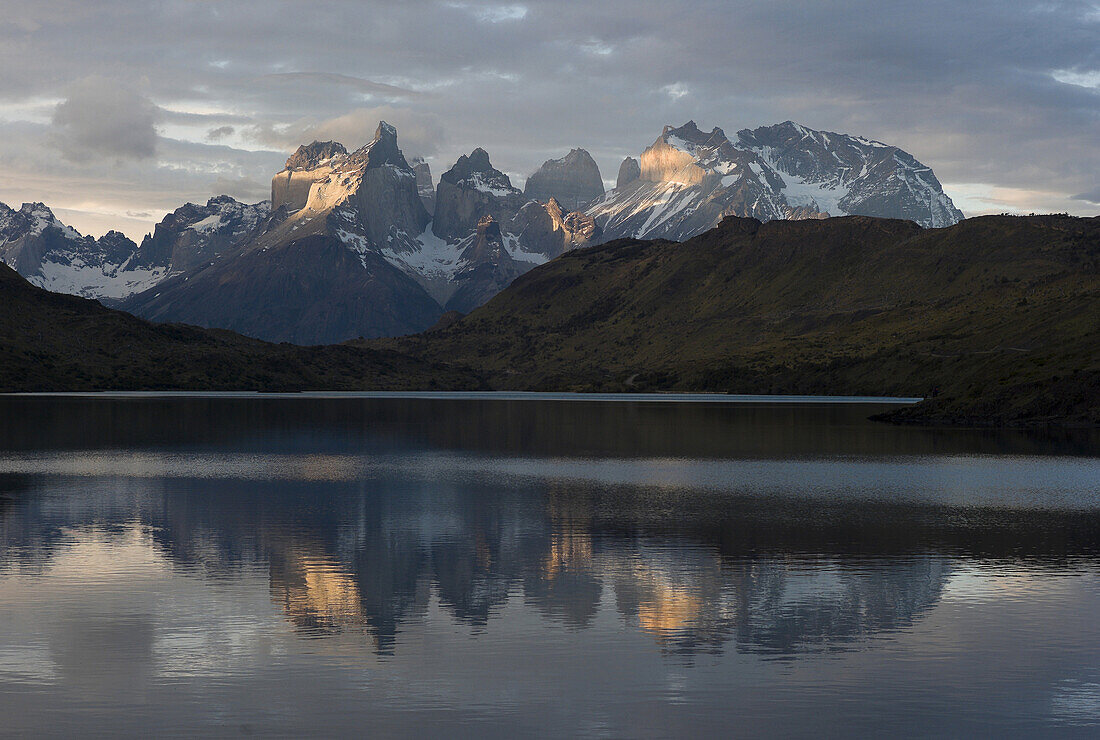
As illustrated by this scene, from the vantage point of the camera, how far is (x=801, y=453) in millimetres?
133000

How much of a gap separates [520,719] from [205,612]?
1868 cm

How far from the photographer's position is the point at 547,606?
4603 cm

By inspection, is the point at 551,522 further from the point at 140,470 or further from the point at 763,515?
the point at 140,470

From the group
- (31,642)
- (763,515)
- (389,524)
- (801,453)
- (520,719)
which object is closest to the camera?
(520,719)

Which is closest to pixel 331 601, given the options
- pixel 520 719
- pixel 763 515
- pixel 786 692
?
pixel 520 719

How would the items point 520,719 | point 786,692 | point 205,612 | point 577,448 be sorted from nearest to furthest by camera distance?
point 520,719, point 786,692, point 205,612, point 577,448

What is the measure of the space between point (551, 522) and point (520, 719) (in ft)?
135

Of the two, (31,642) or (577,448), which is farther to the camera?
(577,448)

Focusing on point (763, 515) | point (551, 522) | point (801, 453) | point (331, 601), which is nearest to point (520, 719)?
point (331, 601)

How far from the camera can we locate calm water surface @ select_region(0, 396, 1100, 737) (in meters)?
31.9

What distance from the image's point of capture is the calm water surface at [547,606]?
31906mm

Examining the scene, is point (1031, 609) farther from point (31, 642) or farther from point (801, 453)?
point (801, 453)

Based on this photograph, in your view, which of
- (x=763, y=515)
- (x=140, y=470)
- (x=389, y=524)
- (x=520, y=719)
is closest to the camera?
(x=520, y=719)

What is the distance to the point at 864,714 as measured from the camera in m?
31.5
